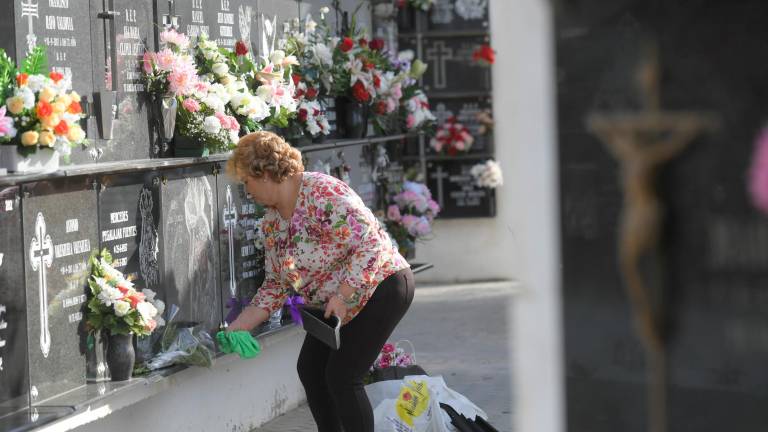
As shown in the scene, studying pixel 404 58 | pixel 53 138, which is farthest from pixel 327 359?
pixel 404 58

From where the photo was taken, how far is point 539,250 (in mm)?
2105

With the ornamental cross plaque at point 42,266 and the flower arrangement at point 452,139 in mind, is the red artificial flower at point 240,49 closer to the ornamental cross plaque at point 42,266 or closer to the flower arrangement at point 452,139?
the ornamental cross plaque at point 42,266

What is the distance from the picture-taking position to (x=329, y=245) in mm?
4922

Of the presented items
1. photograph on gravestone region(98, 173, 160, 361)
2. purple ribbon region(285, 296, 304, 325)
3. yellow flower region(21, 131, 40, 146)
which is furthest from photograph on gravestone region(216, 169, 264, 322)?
yellow flower region(21, 131, 40, 146)

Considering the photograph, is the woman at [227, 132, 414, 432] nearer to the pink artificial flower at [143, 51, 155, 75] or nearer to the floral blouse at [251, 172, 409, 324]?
the floral blouse at [251, 172, 409, 324]

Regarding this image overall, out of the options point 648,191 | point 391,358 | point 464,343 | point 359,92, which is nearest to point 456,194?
point 464,343

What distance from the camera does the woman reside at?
4.84 metres

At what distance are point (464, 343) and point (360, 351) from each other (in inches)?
161

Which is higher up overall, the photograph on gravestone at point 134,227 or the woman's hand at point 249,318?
the photograph on gravestone at point 134,227

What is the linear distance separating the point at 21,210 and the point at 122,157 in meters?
0.78

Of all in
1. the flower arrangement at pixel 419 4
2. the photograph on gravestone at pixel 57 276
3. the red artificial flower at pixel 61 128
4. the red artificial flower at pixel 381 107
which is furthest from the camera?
the flower arrangement at pixel 419 4

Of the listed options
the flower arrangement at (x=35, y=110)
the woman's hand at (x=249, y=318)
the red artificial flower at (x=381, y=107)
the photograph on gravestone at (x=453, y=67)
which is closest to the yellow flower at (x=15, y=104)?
the flower arrangement at (x=35, y=110)

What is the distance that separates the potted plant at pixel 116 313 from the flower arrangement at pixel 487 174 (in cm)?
653

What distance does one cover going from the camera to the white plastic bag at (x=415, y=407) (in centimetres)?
577
